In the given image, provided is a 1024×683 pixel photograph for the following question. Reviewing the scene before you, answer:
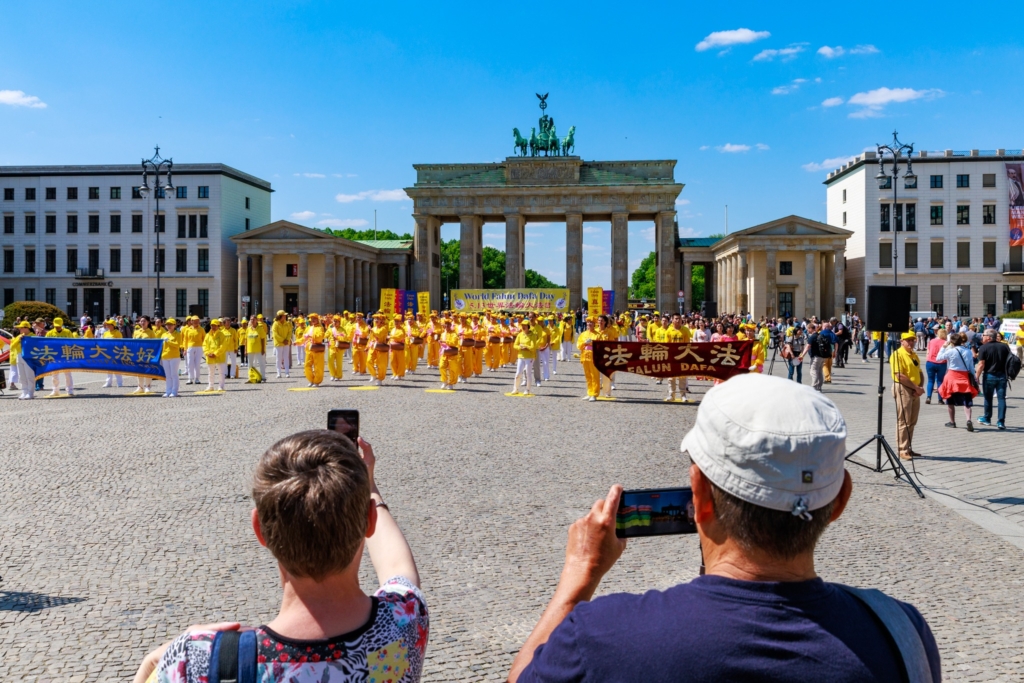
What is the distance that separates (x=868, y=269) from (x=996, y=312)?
36.0 ft

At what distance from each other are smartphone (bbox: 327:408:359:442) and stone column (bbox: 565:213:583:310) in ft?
222

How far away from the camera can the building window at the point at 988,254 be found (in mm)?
68250

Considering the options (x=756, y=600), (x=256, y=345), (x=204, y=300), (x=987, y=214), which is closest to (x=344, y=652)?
(x=756, y=600)

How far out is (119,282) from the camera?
A: 242 ft

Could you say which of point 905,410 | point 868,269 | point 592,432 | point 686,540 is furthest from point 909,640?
point 868,269

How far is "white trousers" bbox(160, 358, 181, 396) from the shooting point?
19.5 meters

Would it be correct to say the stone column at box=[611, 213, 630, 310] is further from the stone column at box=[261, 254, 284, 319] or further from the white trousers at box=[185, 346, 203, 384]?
the white trousers at box=[185, 346, 203, 384]

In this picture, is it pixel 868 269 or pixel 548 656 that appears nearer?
pixel 548 656

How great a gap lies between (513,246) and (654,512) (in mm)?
69352

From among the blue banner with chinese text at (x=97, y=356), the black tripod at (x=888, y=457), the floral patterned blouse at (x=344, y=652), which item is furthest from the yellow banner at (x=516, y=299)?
the floral patterned blouse at (x=344, y=652)

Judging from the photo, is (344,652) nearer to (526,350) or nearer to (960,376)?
(960,376)

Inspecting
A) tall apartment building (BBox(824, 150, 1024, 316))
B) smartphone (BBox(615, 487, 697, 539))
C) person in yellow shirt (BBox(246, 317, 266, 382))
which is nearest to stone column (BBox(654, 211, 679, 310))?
tall apartment building (BBox(824, 150, 1024, 316))

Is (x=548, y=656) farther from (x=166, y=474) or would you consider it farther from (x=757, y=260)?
(x=757, y=260)

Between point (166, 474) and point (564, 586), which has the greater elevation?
point (564, 586)
